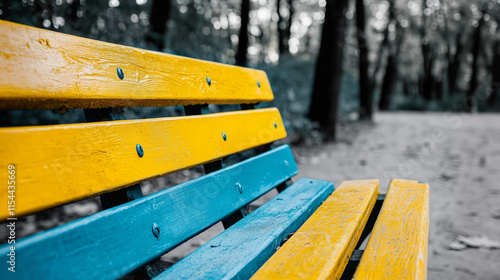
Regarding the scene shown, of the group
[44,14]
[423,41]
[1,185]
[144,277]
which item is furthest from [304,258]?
[423,41]

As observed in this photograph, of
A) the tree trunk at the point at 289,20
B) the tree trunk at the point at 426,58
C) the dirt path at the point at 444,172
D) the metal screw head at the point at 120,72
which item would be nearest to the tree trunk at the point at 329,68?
the dirt path at the point at 444,172

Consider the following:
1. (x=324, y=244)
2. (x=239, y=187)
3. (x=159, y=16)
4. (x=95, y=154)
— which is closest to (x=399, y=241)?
(x=324, y=244)

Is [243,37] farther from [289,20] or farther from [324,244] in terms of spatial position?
[289,20]

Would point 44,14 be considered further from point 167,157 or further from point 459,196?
point 459,196

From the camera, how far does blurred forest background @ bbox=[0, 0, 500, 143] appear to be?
4492mm

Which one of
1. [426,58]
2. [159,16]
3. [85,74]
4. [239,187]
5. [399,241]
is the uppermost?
[159,16]

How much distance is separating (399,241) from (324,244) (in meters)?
0.23

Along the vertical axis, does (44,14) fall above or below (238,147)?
above

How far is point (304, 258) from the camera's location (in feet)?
3.20

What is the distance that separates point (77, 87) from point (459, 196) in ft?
11.5

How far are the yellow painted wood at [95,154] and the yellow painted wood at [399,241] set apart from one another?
57 centimetres

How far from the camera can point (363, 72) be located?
1215cm

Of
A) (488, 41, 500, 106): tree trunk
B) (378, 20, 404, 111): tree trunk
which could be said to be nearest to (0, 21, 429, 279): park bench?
(378, 20, 404, 111): tree trunk

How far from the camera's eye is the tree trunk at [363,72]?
11484 millimetres
